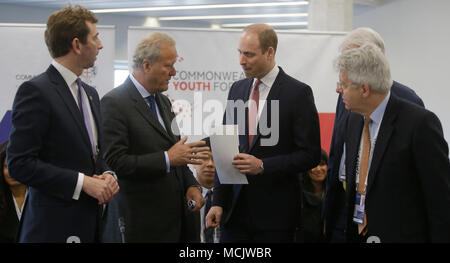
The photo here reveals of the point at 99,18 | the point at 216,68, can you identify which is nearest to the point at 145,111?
the point at 216,68

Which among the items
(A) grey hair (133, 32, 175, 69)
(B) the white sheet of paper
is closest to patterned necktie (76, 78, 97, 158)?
(A) grey hair (133, 32, 175, 69)

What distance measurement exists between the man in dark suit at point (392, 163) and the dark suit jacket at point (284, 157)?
0.46m

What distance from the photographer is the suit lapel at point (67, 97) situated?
8.07 feet

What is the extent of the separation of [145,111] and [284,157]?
0.85 meters

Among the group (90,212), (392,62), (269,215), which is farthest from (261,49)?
(392,62)

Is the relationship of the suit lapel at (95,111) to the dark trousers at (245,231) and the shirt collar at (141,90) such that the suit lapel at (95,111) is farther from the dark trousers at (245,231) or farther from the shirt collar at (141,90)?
the dark trousers at (245,231)

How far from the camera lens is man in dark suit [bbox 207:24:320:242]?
3039 mm

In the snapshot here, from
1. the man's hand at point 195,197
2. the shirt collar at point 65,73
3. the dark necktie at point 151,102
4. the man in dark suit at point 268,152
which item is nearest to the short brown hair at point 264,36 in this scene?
the man in dark suit at point 268,152

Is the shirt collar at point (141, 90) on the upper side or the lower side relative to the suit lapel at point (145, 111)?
upper

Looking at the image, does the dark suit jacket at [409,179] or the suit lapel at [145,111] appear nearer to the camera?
the dark suit jacket at [409,179]

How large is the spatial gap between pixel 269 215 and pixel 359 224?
58 centimetres

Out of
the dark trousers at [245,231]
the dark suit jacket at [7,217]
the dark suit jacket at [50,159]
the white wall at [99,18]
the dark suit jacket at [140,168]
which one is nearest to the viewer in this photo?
the dark suit jacket at [50,159]

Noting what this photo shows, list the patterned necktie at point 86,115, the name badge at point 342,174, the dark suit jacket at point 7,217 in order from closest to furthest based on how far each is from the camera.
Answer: the patterned necktie at point 86,115 → the name badge at point 342,174 → the dark suit jacket at point 7,217
